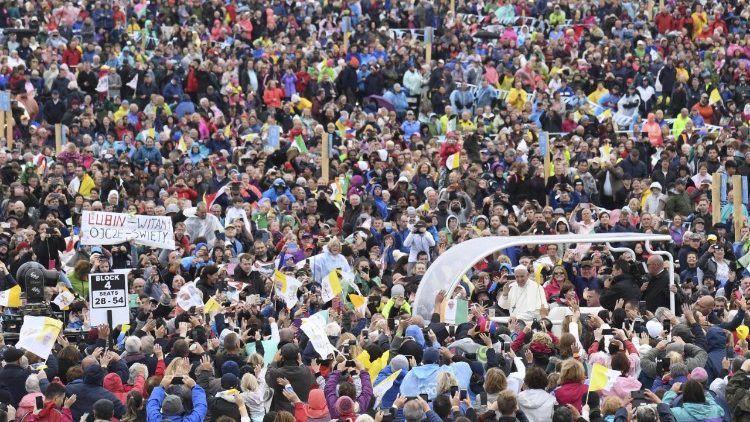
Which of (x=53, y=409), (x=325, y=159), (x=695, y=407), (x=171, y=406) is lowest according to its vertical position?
(x=325, y=159)

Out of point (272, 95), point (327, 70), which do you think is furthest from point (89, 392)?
point (327, 70)

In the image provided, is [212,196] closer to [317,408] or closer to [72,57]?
[72,57]

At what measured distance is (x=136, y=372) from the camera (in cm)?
1794

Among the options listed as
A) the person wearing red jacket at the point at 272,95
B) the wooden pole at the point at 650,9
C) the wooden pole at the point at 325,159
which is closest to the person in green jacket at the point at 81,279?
the wooden pole at the point at 325,159

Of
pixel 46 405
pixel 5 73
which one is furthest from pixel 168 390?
pixel 5 73

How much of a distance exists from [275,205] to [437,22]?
46.0 ft

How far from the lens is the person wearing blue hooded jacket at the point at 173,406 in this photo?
1625cm

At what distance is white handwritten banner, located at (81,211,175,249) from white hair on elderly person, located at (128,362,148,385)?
7951 mm

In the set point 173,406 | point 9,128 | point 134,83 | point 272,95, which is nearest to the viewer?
point 173,406

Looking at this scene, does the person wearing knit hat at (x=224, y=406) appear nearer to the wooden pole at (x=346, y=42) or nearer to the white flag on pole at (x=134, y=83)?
the white flag on pole at (x=134, y=83)

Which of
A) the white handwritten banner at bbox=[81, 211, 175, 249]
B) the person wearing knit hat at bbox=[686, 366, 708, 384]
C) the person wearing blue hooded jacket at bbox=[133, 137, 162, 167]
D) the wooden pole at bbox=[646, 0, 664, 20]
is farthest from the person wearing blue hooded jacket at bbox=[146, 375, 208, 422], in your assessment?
the wooden pole at bbox=[646, 0, 664, 20]

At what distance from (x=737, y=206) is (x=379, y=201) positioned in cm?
491

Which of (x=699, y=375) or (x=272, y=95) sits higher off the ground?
(x=699, y=375)

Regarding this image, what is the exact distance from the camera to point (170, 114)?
33906 millimetres
